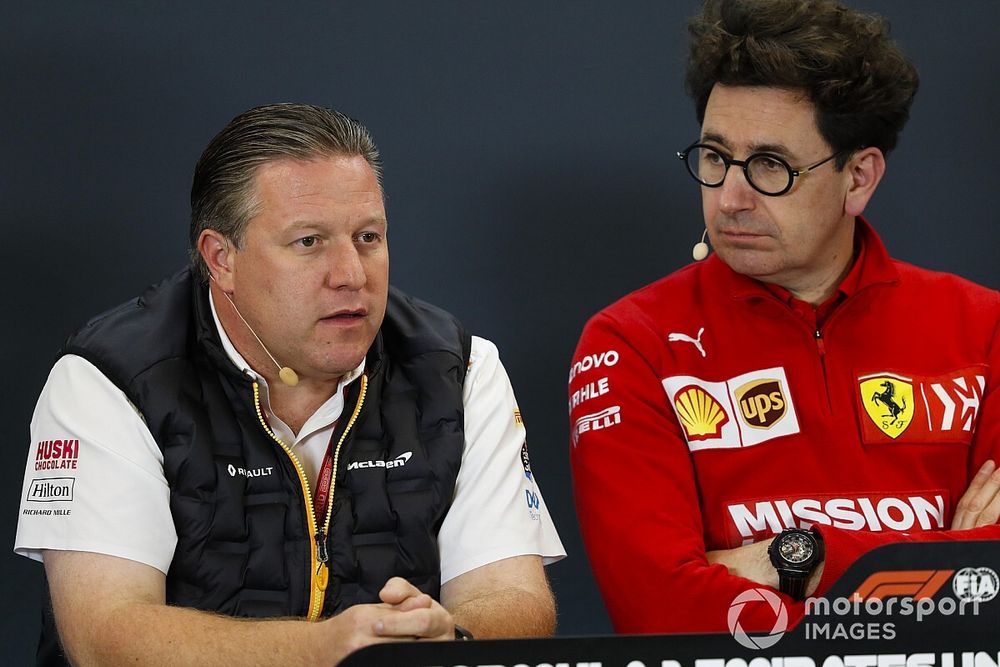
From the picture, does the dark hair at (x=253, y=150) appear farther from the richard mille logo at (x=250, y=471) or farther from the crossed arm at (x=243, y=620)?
the crossed arm at (x=243, y=620)

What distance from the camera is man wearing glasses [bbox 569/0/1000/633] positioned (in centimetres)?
198

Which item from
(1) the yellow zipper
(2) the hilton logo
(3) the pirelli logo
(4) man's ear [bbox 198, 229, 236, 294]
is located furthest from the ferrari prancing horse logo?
(2) the hilton logo

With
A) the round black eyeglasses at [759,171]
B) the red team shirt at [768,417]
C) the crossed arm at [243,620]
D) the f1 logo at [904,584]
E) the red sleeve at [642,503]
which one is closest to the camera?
the f1 logo at [904,584]

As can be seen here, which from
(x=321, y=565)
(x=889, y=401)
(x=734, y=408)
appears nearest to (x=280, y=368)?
(x=321, y=565)

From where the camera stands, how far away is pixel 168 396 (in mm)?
1788

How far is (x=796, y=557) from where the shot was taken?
6.04 feet

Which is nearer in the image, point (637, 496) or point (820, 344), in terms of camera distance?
point (637, 496)

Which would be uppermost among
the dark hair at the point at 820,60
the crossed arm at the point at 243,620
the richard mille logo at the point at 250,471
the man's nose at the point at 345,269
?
the dark hair at the point at 820,60

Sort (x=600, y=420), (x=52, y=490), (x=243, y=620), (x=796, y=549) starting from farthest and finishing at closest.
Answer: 1. (x=600, y=420)
2. (x=796, y=549)
3. (x=52, y=490)
4. (x=243, y=620)

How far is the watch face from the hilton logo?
0.98m

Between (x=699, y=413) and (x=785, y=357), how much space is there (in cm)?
17

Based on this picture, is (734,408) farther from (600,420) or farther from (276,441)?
(276,441)

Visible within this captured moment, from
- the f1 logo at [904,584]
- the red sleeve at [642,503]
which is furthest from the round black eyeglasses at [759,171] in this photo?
the f1 logo at [904,584]

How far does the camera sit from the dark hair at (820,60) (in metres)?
2.04
